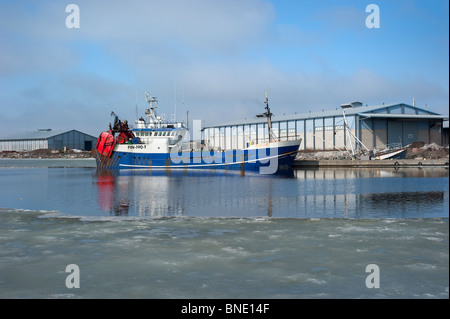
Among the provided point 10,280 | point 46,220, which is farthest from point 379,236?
point 46,220

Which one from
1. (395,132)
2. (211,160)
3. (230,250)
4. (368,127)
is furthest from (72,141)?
(230,250)

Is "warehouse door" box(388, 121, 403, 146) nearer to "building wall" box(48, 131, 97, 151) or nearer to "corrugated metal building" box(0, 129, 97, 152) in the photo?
"corrugated metal building" box(0, 129, 97, 152)

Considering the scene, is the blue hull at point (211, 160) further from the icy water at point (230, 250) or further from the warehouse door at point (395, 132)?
the icy water at point (230, 250)

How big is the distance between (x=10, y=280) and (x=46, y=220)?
925cm

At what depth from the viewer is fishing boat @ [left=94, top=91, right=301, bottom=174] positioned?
2285 inches

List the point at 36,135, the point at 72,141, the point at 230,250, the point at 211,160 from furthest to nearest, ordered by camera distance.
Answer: the point at 36,135 < the point at 72,141 < the point at 211,160 < the point at 230,250

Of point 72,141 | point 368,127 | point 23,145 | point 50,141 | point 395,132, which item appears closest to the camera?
point 368,127

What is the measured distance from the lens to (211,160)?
62688 millimetres

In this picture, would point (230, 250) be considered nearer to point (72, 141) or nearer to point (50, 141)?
point (50, 141)

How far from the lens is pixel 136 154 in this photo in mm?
66250

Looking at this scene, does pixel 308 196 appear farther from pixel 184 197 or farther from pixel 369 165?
pixel 369 165

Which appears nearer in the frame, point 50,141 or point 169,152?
point 169,152

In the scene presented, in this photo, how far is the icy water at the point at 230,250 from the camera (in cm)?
886

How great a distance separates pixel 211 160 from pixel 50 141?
82776 millimetres
